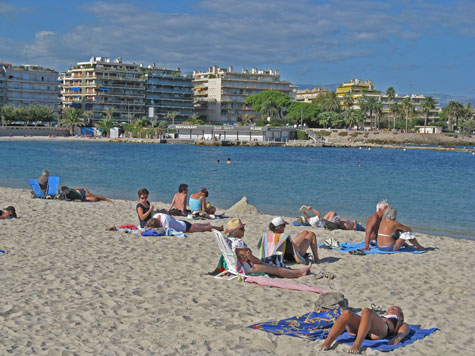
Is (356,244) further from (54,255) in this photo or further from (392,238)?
(54,255)

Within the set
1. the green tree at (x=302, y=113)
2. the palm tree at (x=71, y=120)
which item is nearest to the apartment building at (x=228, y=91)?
the green tree at (x=302, y=113)

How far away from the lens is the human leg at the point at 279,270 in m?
8.89

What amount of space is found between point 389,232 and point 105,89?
404ft

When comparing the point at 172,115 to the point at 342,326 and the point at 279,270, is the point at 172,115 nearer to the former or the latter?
the point at 279,270

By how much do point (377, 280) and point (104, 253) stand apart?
4881 mm

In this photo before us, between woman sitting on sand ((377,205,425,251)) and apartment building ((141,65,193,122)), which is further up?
apartment building ((141,65,193,122))

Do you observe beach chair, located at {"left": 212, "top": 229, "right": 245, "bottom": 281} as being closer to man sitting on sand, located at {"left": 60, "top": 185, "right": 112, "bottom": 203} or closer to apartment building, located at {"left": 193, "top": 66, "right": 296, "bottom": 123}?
man sitting on sand, located at {"left": 60, "top": 185, "right": 112, "bottom": 203}

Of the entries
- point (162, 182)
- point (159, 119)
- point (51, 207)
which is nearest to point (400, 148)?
point (159, 119)

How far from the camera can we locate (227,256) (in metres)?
8.98

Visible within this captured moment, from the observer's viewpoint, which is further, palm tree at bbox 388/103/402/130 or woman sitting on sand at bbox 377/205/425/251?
palm tree at bbox 388/103/402/130

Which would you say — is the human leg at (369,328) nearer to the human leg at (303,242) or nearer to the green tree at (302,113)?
the human leg at (303,242)

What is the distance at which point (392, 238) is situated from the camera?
38.0ft

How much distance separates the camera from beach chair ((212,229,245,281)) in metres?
8.82

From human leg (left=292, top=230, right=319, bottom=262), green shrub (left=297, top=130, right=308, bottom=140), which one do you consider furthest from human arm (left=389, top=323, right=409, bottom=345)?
green shrub (left=297, top=130, right=308, bottom=140)
